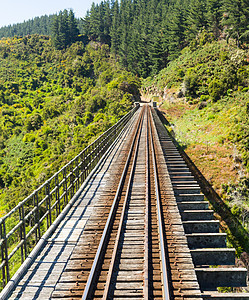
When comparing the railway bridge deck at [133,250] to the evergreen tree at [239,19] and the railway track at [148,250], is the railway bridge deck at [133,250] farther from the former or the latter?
the evergreen tree at [239,19]

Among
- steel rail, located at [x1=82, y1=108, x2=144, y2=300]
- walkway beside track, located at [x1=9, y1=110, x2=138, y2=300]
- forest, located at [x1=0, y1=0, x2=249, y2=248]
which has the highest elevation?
forest, located at [x1=0, y1=0, x2=249, y2=248]

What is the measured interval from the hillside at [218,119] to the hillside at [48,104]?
400 inches

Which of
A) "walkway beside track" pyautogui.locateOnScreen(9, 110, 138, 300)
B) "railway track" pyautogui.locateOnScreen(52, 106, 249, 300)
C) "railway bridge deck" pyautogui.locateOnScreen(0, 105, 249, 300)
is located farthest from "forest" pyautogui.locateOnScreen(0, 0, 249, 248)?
"walkway beside track" pyautogui.locateOnScreen(9, 110, 138, 300)

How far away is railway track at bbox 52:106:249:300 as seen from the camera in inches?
219

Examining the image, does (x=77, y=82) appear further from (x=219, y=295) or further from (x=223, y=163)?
(x=219, y=295)

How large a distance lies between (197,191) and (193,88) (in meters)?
37.0

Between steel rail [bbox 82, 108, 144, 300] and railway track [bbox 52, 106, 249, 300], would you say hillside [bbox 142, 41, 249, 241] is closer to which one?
railway track [bbox 52, 106, 249, 300]

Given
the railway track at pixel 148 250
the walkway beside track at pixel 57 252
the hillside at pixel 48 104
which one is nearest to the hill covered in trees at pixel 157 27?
the hillside at pixel 48 104

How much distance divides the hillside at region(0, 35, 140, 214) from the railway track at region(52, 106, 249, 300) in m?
24.0

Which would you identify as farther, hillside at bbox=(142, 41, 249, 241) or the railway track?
hillside at bbox=(142, 41, 249, 241)

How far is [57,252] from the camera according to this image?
7.14 m

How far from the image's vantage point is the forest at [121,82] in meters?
32.8

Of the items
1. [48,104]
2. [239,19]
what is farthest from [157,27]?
[48,104]

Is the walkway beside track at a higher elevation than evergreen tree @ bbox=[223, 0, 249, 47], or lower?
lower
